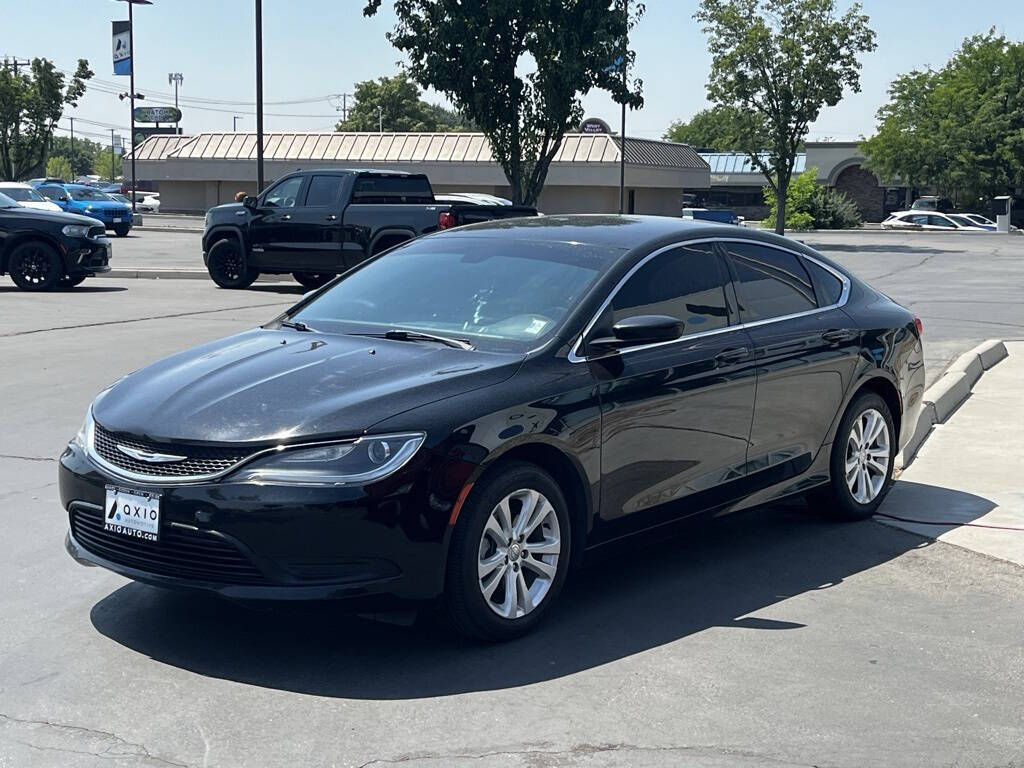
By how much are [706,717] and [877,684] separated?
0.77 m

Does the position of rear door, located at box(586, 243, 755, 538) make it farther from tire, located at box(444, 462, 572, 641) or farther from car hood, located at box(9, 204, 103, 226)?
car hood, located at box(9, 204, 103, 226)

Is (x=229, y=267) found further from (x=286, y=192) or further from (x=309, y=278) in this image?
(x=286, y=192)

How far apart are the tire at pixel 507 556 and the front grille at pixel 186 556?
0.74 m

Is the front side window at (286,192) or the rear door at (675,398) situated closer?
the rear door at (675,398)

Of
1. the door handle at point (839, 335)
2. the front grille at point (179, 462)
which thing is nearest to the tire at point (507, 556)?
the front grille at point (179, 462)

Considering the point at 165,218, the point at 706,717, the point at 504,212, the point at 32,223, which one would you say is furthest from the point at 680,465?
the point at 165,218

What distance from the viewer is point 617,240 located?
6164 millimetres

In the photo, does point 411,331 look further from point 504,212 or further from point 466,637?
point 504,212

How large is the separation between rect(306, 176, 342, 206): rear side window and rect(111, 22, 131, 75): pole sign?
3763cm

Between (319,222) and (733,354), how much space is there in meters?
15.7

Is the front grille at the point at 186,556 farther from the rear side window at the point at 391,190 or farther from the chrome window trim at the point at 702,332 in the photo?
the rear side window at the point at 391,190

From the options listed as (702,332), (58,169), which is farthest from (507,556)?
(58,169)

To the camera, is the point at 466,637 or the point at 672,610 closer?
the point at 466,637

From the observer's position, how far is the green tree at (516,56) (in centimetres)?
3525
